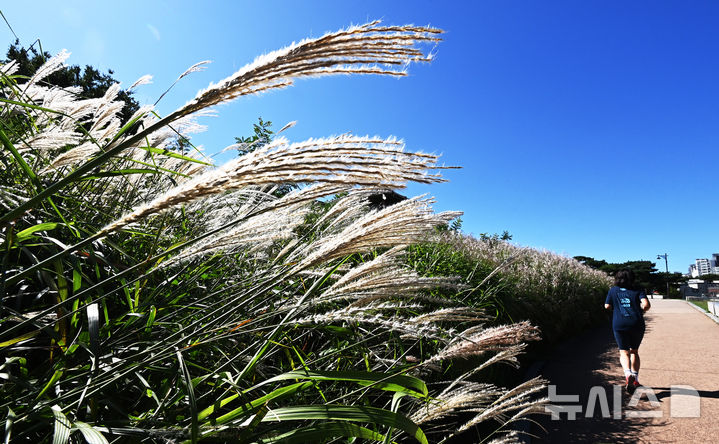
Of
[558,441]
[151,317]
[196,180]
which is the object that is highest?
[196,180]

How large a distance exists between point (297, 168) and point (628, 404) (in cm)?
619

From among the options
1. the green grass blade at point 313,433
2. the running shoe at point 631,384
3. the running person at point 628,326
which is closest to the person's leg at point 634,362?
the running person at point 628,326

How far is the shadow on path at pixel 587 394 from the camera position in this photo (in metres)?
4.06

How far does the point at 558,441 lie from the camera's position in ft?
13.0

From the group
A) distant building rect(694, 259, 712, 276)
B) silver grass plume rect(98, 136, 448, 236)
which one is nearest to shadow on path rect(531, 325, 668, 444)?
silver grass plume rect(98, 136, 448, 236)

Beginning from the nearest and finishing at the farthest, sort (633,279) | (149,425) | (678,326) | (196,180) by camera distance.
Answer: (196,180)
(149,425)
(633,279)
(678,326)

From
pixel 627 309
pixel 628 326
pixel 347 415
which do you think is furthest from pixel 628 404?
pixel 347 415

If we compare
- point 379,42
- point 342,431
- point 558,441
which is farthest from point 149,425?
point 558,441

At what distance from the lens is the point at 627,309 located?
6258 millimetres

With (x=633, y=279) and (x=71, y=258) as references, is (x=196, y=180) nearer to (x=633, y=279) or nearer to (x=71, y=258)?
(x=71, y=258)

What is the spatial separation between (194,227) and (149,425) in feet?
4.36

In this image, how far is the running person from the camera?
5.87m

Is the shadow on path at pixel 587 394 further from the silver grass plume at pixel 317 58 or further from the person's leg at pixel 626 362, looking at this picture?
the silver grass plume at pixel 317 58

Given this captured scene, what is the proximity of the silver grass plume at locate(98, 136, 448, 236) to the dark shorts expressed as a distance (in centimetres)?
676
